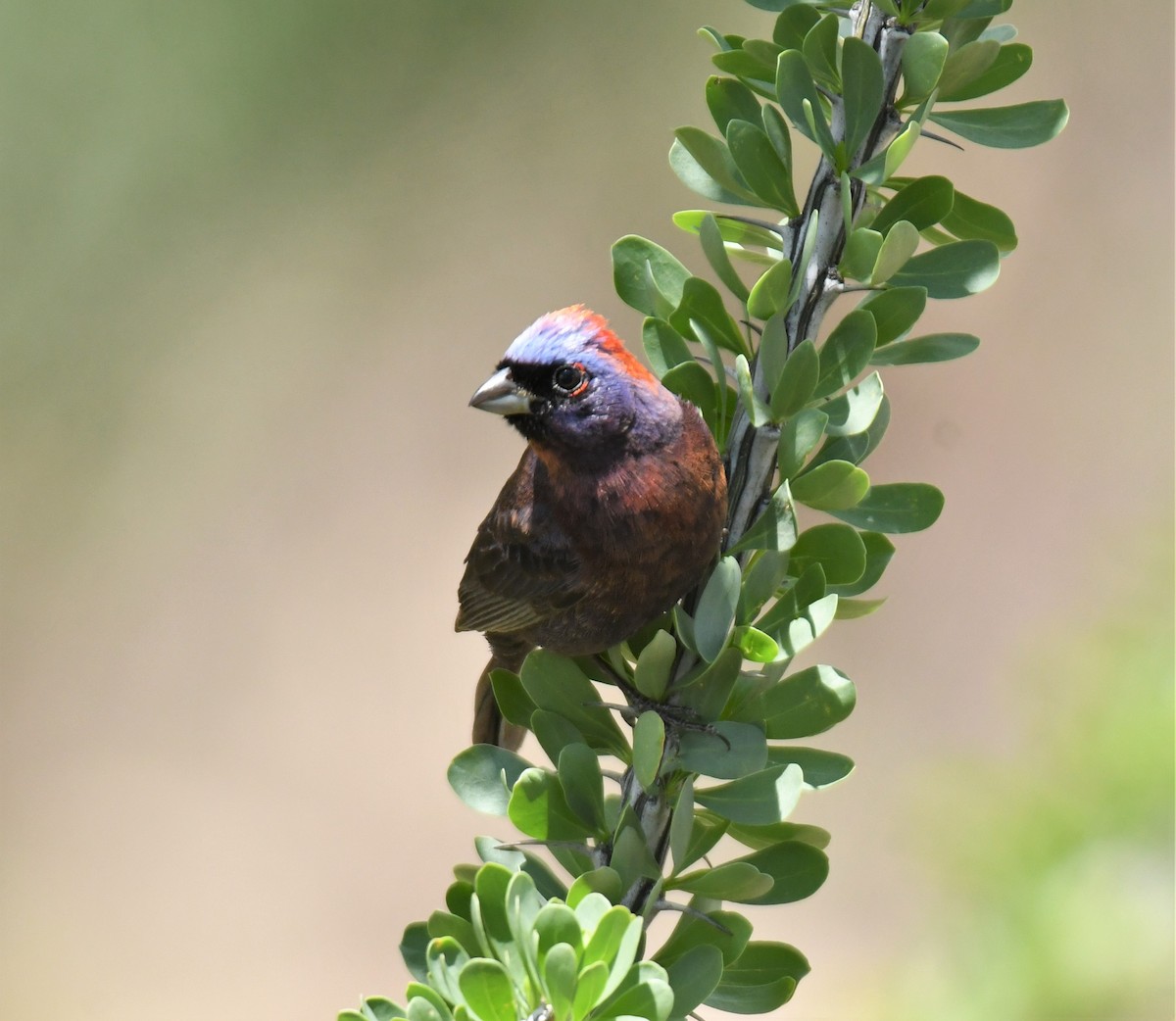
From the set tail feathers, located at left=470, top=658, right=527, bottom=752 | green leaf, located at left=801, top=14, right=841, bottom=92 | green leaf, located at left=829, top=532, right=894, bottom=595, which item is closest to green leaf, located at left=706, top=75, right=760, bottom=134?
green leaf, located at left=801, top=14, right=841, bottom=92

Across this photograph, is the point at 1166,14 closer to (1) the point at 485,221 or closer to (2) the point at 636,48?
(2) the point at 636,48

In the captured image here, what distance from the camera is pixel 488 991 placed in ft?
2.97

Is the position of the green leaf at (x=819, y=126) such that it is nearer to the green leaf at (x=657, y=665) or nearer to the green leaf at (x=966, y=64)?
the green leaf at (x=966, y=64)

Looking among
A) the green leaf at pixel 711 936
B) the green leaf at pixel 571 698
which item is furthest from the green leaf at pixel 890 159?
the green leaf at pixel 711 936

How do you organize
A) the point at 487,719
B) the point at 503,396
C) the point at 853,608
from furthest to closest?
1. the point at 487,719
2. the point at 503,396
3. the point at 853,608

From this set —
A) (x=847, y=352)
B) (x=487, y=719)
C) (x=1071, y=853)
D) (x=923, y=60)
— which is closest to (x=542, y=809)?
(x=847, y=352)

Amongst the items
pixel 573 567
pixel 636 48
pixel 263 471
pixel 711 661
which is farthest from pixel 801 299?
pixel 263 471

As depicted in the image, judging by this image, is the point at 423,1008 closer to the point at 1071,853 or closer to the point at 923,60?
the point at 923,60

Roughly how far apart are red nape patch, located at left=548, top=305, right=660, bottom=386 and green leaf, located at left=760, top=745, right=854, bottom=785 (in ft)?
2.68

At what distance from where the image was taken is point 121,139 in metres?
5.33

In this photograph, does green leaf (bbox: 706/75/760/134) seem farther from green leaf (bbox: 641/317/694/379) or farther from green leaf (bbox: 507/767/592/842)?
green leaf (bbox: 507/767/592/842)

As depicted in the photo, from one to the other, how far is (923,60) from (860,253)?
0.17 meters

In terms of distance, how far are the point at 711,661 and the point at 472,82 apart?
4.88m

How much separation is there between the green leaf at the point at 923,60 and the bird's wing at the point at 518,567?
91 centimetres
